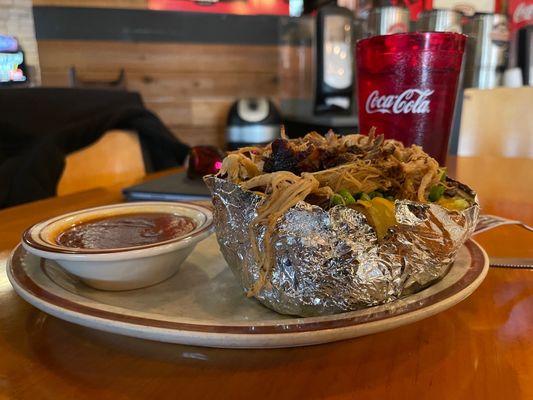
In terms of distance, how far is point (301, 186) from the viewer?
A: 382 mm

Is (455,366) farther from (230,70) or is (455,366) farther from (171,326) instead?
(230,70)

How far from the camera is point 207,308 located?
1.40 ft

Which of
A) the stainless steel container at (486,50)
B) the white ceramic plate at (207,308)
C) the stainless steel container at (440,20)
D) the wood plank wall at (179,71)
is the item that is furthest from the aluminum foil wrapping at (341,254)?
the wood plank wall at (179,71)

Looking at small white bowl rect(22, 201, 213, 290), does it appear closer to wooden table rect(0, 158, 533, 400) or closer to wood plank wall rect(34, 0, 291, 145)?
wooden table rect(0, 158, 533, 400)

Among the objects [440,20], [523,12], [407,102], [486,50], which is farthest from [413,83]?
[523,12]

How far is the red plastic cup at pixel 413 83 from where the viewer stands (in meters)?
0.67

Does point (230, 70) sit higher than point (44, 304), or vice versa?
point (230, 70)

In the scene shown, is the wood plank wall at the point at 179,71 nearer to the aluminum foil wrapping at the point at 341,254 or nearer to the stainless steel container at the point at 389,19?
the stainless steel container at the point at 389,19

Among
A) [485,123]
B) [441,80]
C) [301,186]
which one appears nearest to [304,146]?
[301,186]

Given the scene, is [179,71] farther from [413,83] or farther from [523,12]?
[413,83]

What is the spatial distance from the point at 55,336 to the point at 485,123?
221 cm

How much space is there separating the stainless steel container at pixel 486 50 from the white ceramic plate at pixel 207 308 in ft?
8.73

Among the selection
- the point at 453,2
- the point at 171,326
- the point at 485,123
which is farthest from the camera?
the point at 453,2

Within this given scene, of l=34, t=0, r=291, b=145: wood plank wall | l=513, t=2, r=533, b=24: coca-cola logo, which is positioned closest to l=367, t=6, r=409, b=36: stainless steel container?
l=34, t=0, r=291, b=145: wood plank wall
